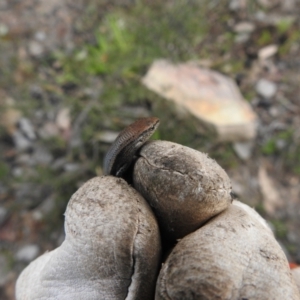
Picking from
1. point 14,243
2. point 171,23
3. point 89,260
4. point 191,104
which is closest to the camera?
point 89,260

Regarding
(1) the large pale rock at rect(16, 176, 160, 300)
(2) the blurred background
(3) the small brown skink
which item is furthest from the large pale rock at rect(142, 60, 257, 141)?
(1) the large pale rock at rect(16, 176, 160, 300)

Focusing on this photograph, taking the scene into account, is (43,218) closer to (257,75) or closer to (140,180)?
(140,180)

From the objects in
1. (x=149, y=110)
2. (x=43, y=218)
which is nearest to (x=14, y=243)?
(x=43, y=218)

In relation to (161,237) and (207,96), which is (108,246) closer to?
(161,237)

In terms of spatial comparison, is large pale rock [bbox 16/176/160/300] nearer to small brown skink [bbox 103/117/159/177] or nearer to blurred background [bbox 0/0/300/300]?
small brown skink [bbox 103/117/159/177]

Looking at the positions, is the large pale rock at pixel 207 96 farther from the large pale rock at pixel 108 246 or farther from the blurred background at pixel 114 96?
the large pale rock at pixel 108 246

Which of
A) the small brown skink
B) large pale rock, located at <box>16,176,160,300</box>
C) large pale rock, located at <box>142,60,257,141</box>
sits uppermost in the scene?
the small brown skink

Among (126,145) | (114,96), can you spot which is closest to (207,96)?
(114,96)
